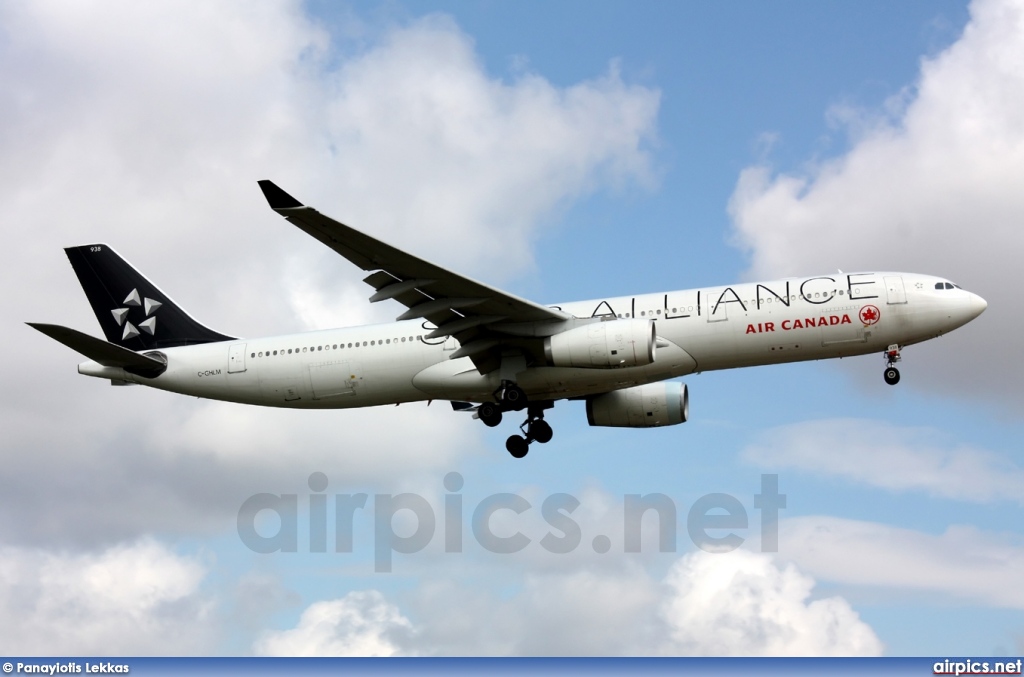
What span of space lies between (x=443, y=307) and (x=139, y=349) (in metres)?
13.7

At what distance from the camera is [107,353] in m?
38.7

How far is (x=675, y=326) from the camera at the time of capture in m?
34.3

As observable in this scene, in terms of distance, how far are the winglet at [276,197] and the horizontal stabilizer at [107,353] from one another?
1067 centimetres

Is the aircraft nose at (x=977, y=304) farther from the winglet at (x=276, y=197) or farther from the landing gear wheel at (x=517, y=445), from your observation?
the winglet at (x=276, y=197)

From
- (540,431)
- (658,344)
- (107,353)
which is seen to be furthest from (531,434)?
(107,353)

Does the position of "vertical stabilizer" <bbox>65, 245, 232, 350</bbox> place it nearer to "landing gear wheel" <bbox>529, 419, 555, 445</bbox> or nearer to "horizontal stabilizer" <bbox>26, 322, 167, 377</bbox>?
"horizontal stabilizer" <bbox>26, 322, 167, 377</bbox>

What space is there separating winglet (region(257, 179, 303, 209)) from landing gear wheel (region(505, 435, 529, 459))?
14.3 metres

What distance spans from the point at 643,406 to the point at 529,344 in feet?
21.5

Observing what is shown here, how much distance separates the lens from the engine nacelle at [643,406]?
40.0 meters

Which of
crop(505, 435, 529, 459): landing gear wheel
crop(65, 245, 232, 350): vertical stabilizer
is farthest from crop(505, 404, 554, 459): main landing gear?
crop(65, 245, 232, 350): vertical stabilizer

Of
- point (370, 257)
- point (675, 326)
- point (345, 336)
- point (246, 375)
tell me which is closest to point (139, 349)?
point (246, 375)

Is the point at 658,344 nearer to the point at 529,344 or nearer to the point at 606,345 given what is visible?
the point at 606,345

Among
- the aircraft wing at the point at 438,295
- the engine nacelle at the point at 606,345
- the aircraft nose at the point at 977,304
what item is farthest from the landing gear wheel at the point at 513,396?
the aircraft nose at the point at 977,304

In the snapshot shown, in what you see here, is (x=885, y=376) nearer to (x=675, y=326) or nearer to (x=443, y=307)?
(x=675, y=326)
